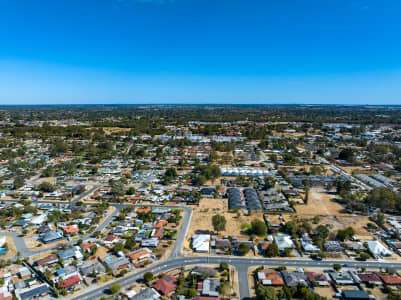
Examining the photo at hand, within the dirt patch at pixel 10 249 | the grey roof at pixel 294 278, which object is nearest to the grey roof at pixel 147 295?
the grey roof at pixel 294 278

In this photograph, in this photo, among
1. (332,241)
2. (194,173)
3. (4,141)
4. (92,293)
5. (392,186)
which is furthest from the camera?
(4,141)

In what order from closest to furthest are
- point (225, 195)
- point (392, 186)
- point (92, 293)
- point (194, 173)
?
point (92, 293) < point (225, 195) < point (392, 186) < point (194, 173)

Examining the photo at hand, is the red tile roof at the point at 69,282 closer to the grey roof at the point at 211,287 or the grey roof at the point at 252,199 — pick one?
the grey roof at the point at 211,287

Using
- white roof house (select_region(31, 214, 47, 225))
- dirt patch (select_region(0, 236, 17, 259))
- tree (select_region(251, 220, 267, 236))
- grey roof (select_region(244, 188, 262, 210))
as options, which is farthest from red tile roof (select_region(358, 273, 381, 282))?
white roof house (select_region(31, 214, 47, 225))

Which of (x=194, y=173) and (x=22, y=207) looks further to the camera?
(x=194, y=173)

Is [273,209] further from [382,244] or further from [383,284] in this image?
[383,284]

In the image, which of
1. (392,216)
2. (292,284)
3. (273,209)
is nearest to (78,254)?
(292,284)

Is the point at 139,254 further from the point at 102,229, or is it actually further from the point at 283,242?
the point at 283,242
